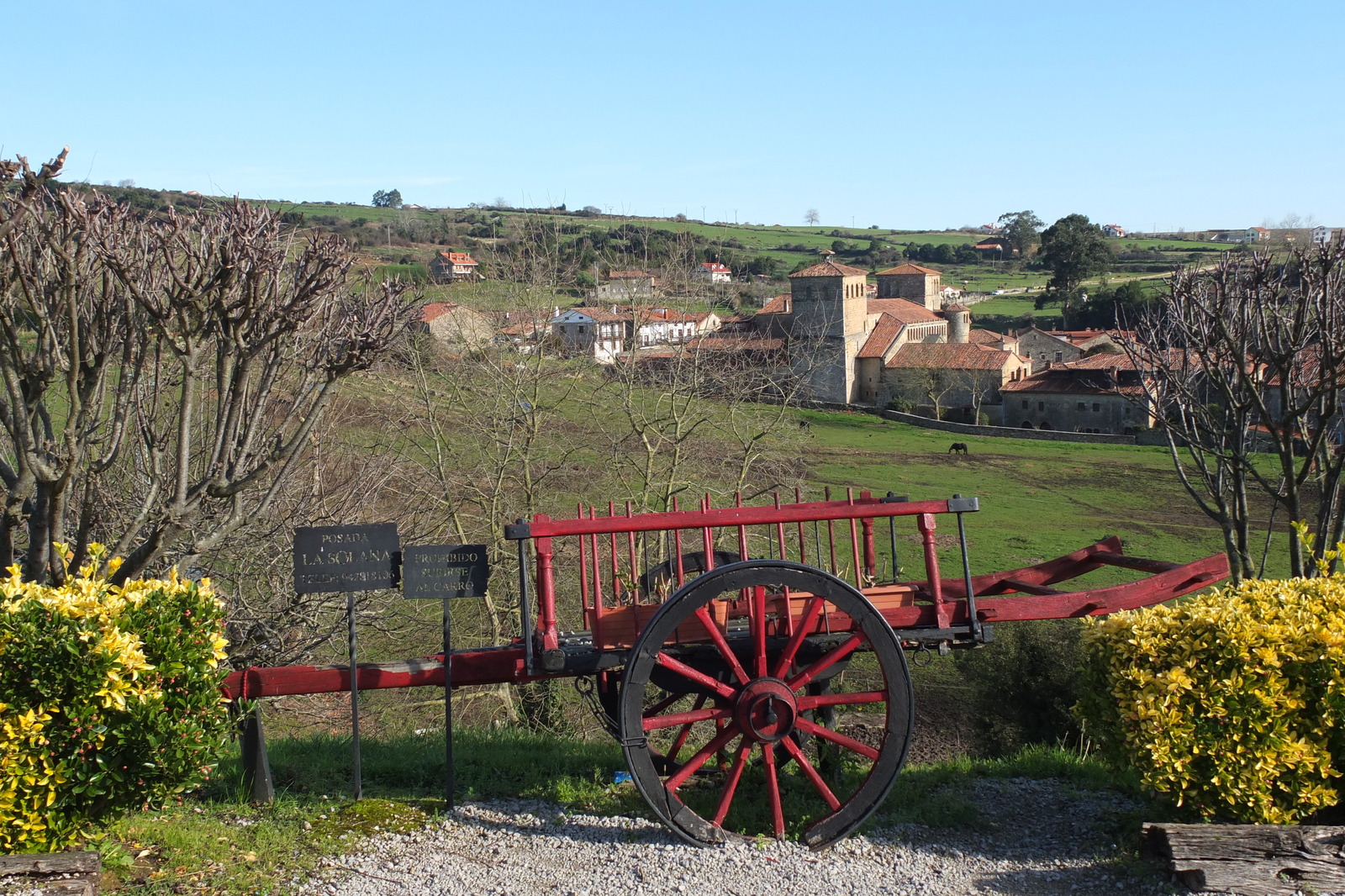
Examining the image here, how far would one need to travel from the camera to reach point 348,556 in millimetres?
6082

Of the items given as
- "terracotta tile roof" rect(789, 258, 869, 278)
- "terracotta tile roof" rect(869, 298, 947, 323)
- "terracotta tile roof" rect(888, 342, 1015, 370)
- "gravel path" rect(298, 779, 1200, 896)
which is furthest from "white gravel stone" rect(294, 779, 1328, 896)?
"terracotta tile roof" rect(869, 298, 947, 323)

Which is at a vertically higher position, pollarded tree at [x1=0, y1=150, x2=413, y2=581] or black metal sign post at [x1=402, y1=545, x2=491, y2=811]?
pollarded tree at [x1=0, y1=150, x2=413, y2=581]

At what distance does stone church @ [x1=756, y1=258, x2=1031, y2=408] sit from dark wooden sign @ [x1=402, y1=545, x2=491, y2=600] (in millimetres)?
55294

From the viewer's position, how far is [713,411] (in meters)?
20.5

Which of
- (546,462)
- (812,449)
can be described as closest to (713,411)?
(546,462)

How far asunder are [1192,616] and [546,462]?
15.2 m

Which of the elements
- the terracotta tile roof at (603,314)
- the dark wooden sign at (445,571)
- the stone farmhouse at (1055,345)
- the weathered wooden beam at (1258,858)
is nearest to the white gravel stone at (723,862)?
the weathered wooden beam at (1258,858)

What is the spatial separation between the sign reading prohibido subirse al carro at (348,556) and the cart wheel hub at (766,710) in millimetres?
2201

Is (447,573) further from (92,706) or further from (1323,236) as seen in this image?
(1323,236)

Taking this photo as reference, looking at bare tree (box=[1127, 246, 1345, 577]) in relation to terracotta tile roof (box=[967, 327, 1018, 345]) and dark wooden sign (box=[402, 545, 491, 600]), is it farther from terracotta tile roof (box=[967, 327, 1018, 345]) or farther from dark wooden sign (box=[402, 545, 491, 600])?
terracotta tile roof (box=[967, 327, 1018, 345])

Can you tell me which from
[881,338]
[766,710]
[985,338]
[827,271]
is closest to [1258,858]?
[766,710]

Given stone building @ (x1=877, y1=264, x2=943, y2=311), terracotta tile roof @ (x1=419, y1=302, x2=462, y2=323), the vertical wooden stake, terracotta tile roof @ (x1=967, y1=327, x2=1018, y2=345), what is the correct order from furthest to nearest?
stone building @ (x1=877, y1=264, x2=943, y2=311) → terracotta tile roof @ (x1=967, y1=327, x2=1018, y2=345) → terracotta tile roof @ (x1=419, y1=302, x2=462, y2=323) → the vertical wooden stake

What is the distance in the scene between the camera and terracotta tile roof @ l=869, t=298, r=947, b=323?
7619cm

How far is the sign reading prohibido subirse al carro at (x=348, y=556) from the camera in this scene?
19.7ft
